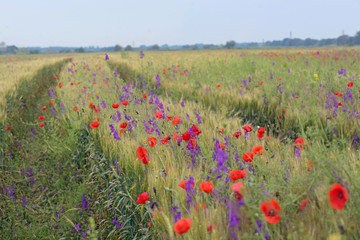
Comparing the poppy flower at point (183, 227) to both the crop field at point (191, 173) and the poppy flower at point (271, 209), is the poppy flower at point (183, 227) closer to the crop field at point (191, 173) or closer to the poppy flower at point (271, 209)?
the crop field at point (191, 173)

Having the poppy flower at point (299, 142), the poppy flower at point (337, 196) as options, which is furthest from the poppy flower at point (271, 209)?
the poppy flower at point (299, 142)

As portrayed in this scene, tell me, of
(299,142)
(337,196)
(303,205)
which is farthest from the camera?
(299,142)

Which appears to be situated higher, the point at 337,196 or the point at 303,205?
the point at 337,196

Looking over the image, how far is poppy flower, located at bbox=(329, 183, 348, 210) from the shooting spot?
0.86 meters

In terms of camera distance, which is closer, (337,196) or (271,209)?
A: (337,196)

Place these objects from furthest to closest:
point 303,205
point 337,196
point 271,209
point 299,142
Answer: point 299,142 < point 303,205 < point 271,209 < point 337,196

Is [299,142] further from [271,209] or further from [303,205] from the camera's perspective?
[271,209]

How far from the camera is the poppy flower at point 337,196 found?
0.86 metres

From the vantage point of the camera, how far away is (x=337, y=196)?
0.88 meters

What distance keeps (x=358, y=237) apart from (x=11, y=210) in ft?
9.56

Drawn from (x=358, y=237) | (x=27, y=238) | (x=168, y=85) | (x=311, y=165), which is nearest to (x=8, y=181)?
(x=27, y=238)

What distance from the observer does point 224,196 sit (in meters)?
1.42

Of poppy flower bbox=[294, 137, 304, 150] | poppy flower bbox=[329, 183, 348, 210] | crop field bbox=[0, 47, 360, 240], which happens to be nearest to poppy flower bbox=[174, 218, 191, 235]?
crop field bbox=[0, 47, 360, 240]

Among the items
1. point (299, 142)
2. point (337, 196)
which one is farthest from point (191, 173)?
point (337, 196)
